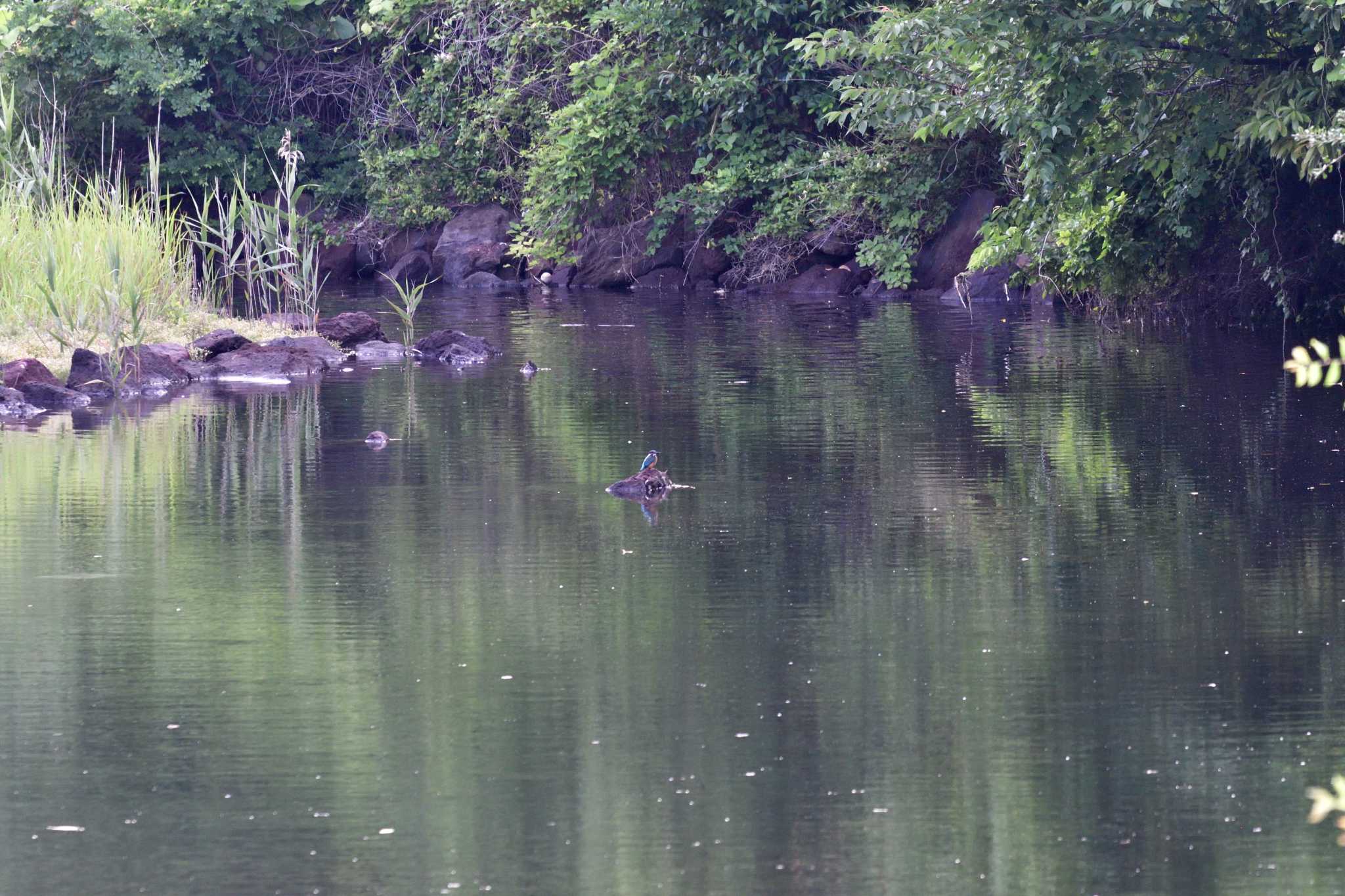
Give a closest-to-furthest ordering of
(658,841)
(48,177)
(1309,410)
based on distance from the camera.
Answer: (658,841), (1309,410), (48,177)

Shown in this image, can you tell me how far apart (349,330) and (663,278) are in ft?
41.5

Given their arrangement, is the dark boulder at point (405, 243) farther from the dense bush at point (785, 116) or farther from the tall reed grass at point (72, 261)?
the tall reed grass at point (72, 261)

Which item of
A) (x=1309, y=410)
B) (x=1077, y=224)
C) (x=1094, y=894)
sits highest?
(x=1077, y=224)

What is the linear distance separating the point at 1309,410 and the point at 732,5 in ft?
49.4

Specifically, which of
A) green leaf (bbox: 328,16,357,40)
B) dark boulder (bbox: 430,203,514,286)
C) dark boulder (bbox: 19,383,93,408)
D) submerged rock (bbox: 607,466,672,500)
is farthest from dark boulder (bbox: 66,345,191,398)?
green leaf (bbox: 328,16,357,40)

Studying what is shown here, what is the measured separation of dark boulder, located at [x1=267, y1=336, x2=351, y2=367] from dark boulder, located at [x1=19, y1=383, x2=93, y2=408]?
319 centimetres

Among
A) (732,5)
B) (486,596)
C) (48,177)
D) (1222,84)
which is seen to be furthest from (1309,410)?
(732,5)

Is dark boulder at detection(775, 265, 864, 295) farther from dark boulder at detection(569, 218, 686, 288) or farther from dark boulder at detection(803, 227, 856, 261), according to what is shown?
dark boulder at detection(569, 218, 686, 288)

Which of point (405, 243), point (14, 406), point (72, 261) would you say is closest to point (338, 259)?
point (405, 243)

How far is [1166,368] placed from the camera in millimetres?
17969

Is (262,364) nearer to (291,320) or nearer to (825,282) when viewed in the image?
(291,320)

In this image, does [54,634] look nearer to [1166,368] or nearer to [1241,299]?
[1166,368]

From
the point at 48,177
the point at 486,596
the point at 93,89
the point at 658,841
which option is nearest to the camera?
the point at 658,841

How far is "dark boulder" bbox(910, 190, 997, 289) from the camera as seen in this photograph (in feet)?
95.9
